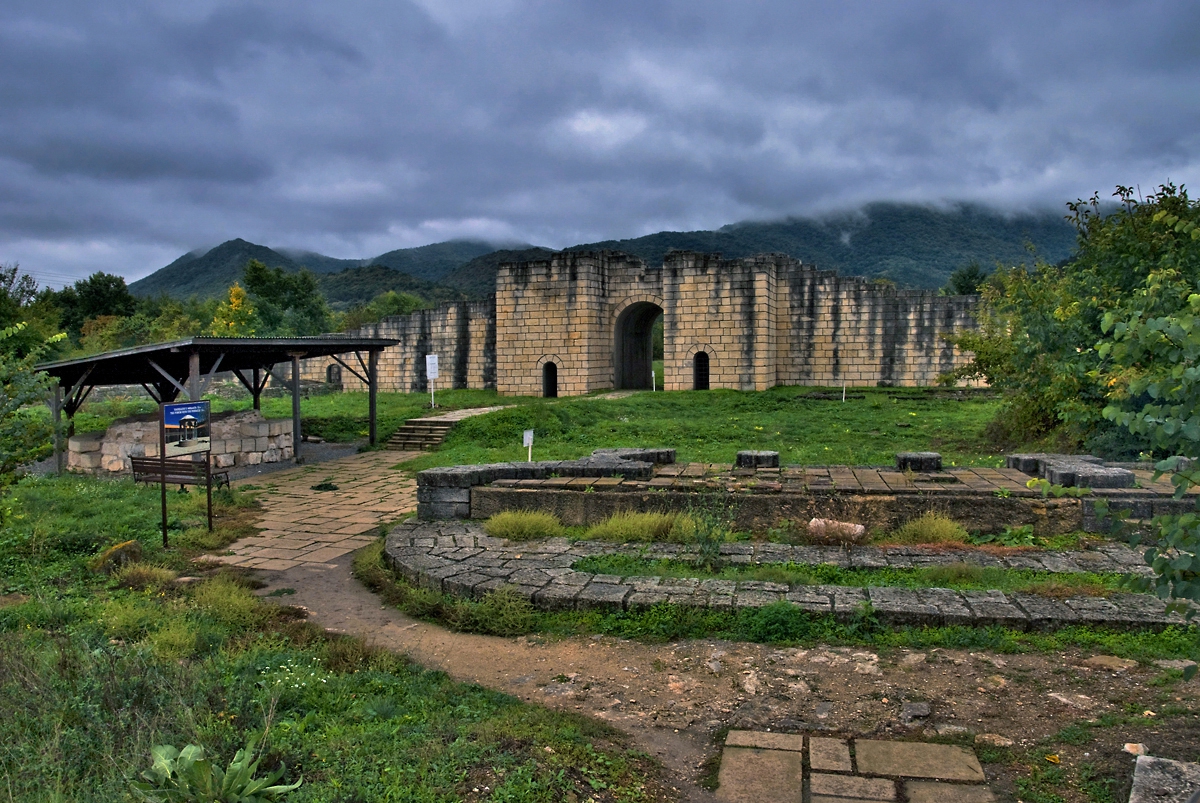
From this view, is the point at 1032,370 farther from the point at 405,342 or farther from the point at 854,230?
the point at 854,230

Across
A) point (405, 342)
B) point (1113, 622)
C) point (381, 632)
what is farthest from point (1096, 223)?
point (405, 342)

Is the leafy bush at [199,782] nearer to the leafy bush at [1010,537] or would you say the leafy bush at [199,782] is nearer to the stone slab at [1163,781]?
the stone slab at [1163,781]

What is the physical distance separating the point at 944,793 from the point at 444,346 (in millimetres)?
27224

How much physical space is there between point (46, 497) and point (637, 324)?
21.9m

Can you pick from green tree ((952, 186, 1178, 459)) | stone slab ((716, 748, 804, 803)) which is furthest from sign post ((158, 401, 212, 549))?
green tree ((952, 186, 1178, 459))

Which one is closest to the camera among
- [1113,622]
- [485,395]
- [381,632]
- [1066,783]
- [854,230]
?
[1066,783]

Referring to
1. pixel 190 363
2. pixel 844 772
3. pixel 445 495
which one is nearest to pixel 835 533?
pixel 844 772

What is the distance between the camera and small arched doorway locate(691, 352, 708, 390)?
84.0 feet

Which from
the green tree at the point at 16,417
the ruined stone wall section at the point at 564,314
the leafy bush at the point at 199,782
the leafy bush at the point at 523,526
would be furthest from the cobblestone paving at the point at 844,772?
the ruined stone wall section at the point at 564,314

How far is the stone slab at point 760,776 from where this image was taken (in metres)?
3.35

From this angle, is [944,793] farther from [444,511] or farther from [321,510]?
[321,510]

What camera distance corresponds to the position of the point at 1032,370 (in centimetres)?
1250

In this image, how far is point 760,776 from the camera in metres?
3.49

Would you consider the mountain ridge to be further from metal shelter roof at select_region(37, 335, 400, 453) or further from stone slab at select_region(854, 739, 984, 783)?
stone slab at select_region(854, 739, 984, 783)
